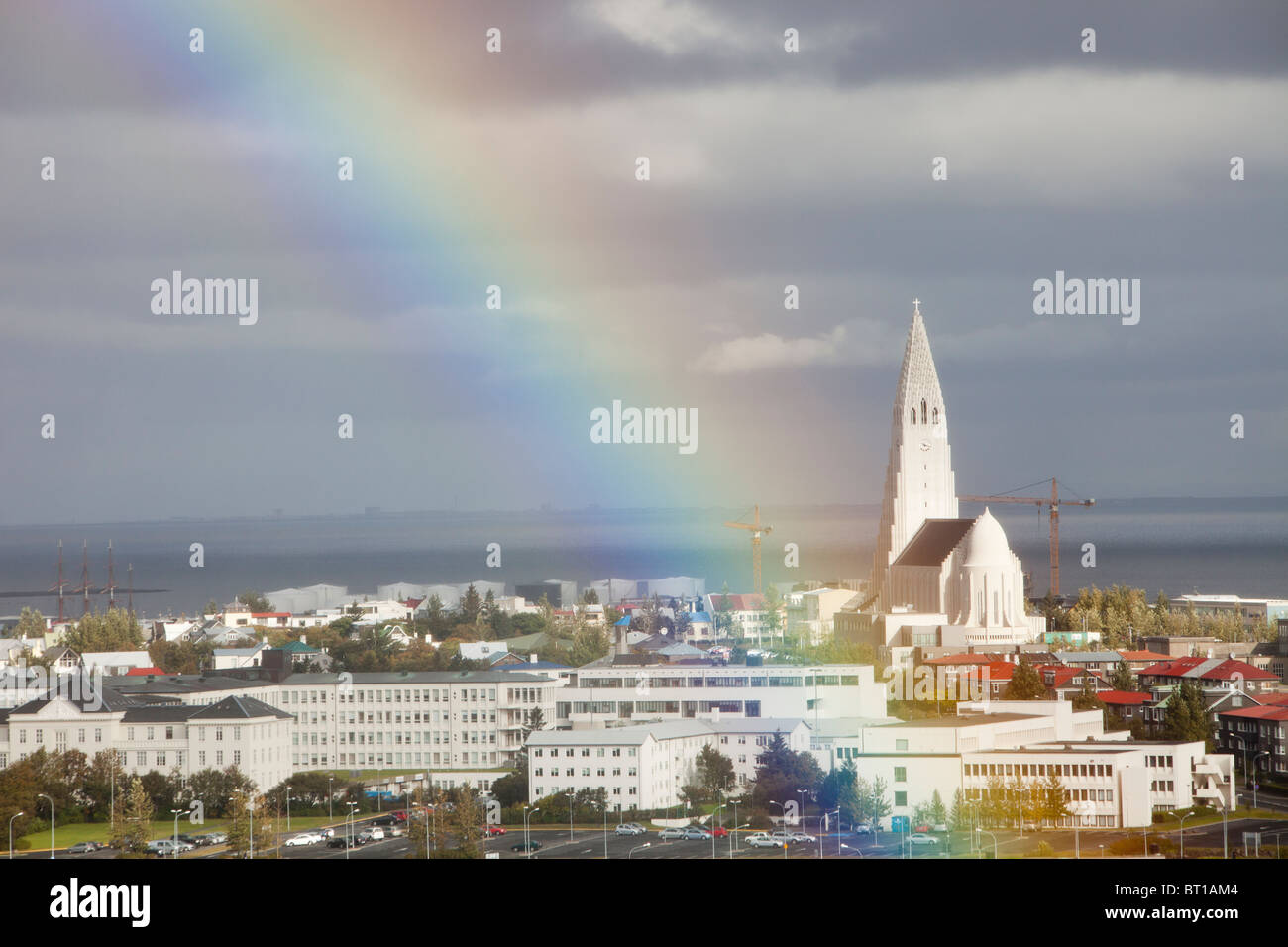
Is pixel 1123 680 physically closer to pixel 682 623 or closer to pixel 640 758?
pixel 640 758

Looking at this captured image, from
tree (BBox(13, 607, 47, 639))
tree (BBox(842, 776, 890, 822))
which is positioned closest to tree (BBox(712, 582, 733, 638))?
tree (BBox(13, 607, 47, 639))

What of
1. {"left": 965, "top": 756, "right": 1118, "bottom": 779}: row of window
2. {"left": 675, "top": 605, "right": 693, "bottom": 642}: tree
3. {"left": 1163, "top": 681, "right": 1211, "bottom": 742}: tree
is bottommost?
{"left": 965, "top": 756, "right": 1118, "bottom": 779}: row of window

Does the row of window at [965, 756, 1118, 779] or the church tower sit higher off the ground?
the church tower

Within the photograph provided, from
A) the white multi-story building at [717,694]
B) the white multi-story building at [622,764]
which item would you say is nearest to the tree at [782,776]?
the white multi-story building at [622,764]

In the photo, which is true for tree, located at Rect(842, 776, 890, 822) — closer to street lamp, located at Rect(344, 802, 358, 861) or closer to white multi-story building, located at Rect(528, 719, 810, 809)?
white multi-story building, located at Rect(528, 719, 810, 809)

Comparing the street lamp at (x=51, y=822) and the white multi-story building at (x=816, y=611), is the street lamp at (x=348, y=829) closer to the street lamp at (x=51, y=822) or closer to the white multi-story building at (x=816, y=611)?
the street lamp at (x=51, y=822)
